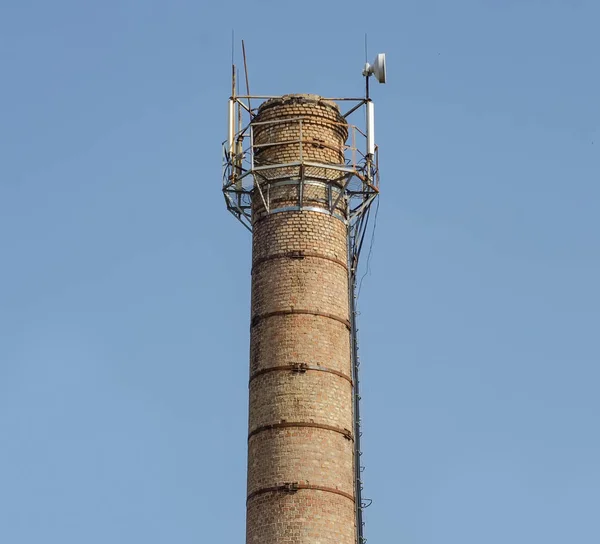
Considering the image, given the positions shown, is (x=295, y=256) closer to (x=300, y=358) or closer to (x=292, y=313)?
(x=292, y=313)

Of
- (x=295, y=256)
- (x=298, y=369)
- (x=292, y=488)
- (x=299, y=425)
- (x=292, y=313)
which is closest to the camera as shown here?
(x=292, y=488)

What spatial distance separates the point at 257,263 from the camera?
3191 centimetres

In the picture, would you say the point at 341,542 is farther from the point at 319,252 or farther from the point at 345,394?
the point at 319,252

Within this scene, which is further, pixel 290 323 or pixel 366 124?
pixel 366 124

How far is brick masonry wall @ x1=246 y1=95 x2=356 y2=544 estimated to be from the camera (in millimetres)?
29141

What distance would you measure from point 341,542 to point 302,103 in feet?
35.4

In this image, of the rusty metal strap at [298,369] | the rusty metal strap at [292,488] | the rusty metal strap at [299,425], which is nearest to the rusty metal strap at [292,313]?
the rusty metal strap at [298,369]

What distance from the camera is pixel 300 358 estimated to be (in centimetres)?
3030

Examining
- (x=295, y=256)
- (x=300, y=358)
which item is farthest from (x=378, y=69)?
(x=300, y=358)

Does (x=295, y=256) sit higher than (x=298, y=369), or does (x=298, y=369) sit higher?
(x=295, y=256)

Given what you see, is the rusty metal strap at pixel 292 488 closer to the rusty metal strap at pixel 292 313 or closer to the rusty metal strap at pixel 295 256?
the rusty metal strap at pixel 292 313

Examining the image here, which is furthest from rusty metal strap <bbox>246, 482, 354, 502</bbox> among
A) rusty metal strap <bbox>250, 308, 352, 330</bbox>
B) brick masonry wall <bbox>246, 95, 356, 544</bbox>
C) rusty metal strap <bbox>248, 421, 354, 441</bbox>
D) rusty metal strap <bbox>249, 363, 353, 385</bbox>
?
rusty metal strap <bbox>250, 308, 352, 330</bbox>

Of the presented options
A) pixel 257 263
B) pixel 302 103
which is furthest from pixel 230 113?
pixel 257 263

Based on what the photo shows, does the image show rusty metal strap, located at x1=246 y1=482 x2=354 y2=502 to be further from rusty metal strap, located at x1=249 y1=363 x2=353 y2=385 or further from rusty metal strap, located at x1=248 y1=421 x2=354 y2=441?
rusty metal strap, located at x1=249 y1=363 x2=353 y2=385
